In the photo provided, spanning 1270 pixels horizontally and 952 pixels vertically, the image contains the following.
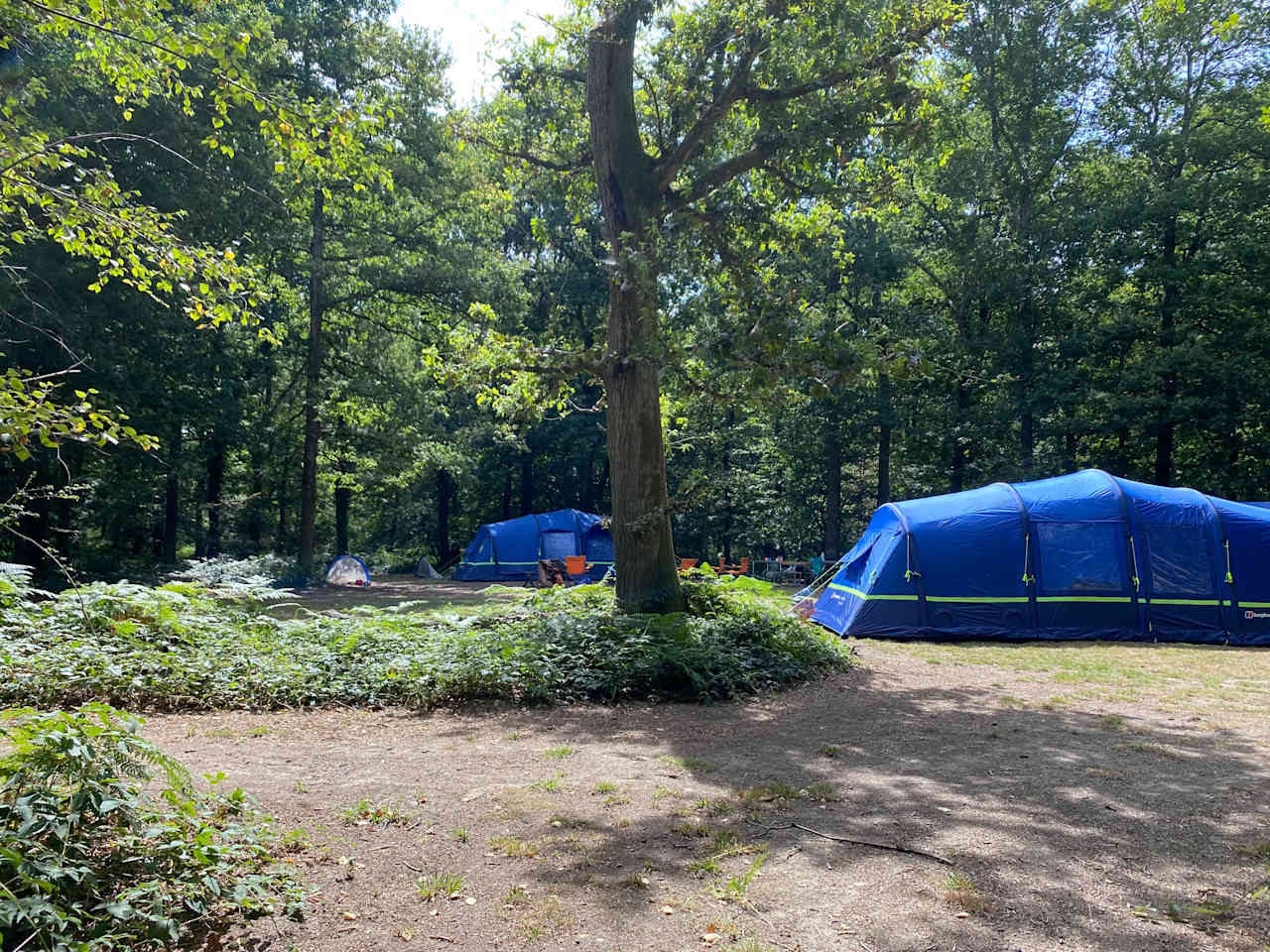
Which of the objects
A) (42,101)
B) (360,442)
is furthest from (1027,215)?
(42,101)

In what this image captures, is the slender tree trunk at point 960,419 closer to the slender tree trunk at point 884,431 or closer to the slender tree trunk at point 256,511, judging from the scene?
the slender tree trunk at point 884,431

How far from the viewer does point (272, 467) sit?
26781 millimetres

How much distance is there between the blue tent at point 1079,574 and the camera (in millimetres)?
11070

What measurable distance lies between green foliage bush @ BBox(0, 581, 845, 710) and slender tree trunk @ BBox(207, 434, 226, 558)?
51.9ft

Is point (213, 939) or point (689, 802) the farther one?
point (689, 802)

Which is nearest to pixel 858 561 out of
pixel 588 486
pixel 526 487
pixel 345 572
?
pixel 345 572

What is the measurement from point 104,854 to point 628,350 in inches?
261

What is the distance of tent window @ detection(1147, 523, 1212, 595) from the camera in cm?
1113

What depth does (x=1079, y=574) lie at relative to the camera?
36.9ft

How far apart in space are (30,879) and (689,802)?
279 centimetres

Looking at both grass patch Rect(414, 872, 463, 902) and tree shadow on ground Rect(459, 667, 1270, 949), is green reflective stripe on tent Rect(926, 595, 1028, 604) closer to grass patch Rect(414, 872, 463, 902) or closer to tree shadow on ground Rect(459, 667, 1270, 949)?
tree shadow on ground Rect(459, 667, 1270, 949)

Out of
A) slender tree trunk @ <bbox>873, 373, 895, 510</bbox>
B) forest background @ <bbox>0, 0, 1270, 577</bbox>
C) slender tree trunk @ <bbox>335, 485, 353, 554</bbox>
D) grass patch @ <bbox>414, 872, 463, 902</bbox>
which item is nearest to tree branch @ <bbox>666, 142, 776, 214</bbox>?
forest background @ <bbox>0, 0, 1270, 577</bbox>

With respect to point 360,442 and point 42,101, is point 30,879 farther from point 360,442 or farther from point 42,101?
point 360,442

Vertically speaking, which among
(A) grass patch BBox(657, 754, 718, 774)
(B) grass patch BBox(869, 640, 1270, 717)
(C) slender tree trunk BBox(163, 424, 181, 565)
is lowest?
(B) grass patch BBox(869, 640, 1270, 717)
